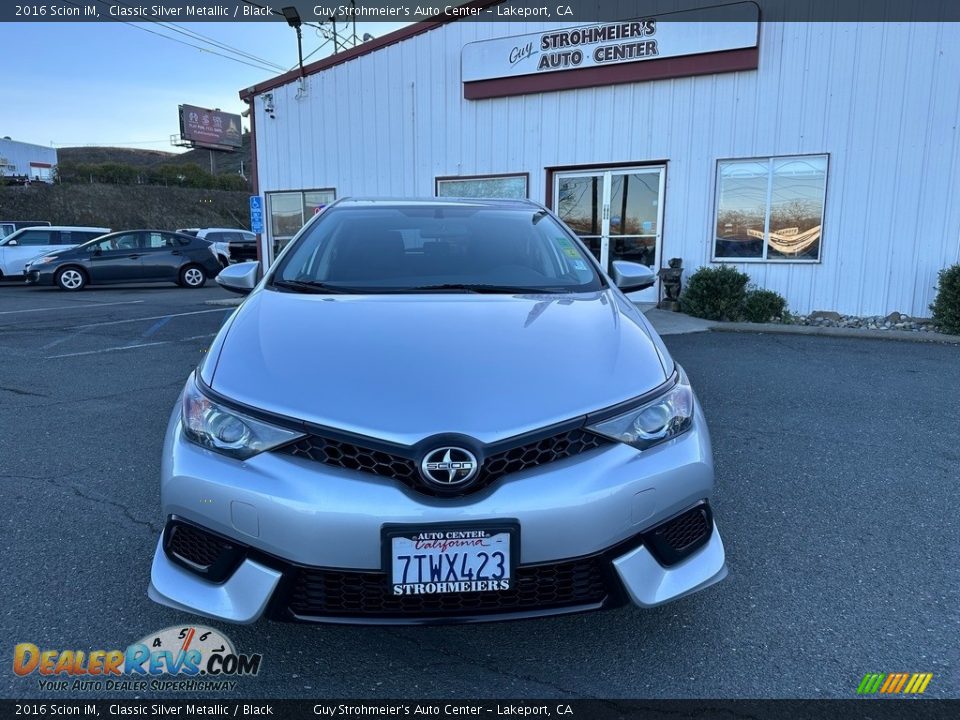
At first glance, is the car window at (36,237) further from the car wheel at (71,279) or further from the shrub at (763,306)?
the shrub at (763,306)

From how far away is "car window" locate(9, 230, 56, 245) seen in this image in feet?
58.4

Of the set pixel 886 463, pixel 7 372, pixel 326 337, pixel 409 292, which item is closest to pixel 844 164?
pixel 886 463

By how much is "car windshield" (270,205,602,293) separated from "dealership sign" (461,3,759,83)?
310 inches

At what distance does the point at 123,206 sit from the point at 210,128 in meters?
25.7

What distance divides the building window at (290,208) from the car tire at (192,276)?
449 centimetres

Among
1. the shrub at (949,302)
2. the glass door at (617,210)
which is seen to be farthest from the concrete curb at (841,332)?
the glass door at (617,210)

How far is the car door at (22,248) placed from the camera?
17516 mm

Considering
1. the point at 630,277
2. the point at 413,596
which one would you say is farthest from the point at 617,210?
the point at 413,596

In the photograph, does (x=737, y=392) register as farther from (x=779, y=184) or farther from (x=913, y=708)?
(x=779, y=184)

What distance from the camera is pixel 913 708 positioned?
1883 mm

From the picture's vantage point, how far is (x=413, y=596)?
5.80ft

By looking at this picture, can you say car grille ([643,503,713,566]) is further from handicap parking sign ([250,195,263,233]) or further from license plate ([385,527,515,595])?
handicap parking sign ([250,195,263,233])

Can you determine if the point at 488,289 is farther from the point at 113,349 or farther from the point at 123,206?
the point at 123,206

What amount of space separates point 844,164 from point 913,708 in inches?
363
